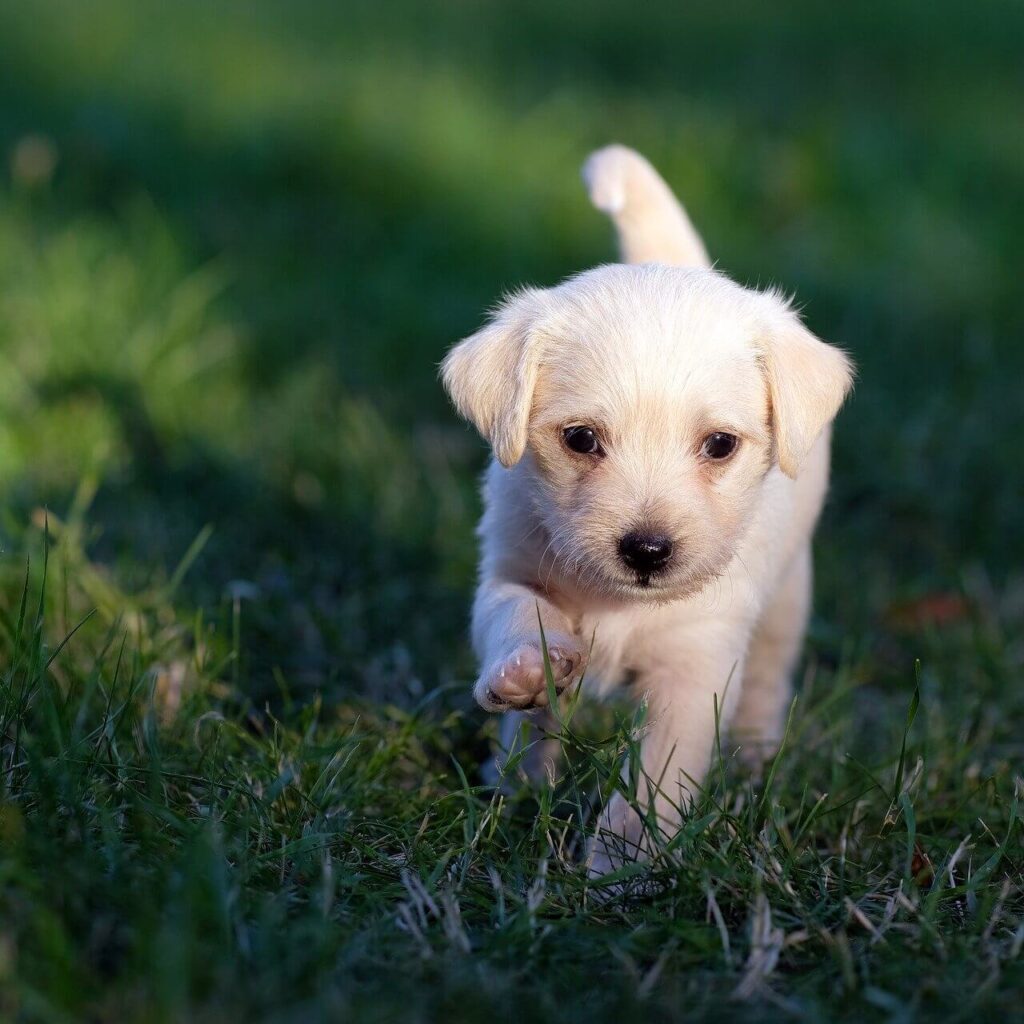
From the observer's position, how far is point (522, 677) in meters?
2.69

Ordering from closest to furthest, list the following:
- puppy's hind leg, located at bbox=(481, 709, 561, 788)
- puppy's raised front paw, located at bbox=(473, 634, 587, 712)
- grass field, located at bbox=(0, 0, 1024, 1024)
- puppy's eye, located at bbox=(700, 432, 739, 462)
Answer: grass field, located at bbox=(0, 0, 1024, 1024), puppy's raised front paw, located at bbox=(473, 634, 587, 712), puppy's eye, located at bbox=(700, 432, 739, 462), puppy's hind leg, located at bbox=(481, 709, 561, 788)

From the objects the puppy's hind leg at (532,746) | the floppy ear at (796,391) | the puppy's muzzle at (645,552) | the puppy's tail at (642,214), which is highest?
the puppy's tail at (642,214)

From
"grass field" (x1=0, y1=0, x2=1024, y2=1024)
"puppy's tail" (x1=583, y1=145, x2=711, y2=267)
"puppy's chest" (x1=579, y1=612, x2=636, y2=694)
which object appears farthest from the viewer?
"puppy's tail" (x1=583, y1=145, x2=711, y2=267)

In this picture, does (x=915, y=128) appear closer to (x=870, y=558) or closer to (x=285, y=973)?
(x=870, y=558)

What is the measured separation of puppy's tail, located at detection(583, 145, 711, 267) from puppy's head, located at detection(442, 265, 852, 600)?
542 mm

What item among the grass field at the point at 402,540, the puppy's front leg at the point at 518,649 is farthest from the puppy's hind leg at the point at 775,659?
the puppy's front leg at the point at 518,649

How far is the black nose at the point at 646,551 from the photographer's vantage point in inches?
109

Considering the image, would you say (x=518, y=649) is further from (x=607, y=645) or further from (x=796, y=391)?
(x=796, y=391)

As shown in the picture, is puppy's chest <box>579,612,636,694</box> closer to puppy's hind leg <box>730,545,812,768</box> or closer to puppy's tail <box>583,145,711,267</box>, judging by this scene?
puppy's hind leg <box>730,545,812,768</box>

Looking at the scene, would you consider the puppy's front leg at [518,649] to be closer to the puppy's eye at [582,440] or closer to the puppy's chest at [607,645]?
the puppy's chest at [607,645]

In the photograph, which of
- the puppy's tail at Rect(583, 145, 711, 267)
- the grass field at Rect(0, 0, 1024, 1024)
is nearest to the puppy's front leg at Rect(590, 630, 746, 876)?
the grass field at Rect(0, 0, 1024, 1024)

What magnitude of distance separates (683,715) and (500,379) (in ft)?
2.63

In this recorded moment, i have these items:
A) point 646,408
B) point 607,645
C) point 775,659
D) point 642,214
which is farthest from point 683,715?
point 642,214

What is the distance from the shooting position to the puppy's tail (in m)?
3.62
